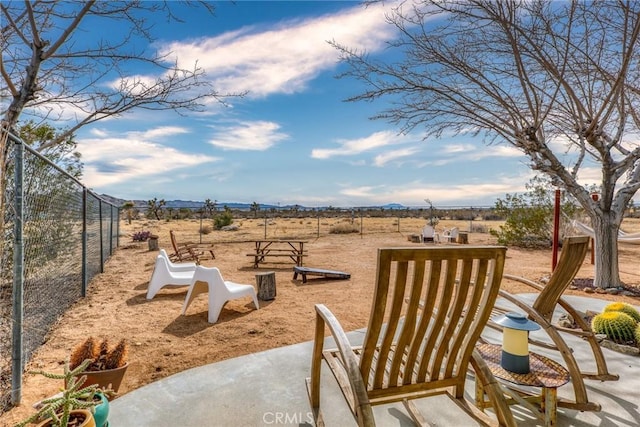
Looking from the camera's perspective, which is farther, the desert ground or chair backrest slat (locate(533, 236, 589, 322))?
the desert ground

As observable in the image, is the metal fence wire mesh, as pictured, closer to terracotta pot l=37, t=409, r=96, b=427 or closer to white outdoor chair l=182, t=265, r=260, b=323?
terracotta pot l=37, t=409, r=96, b=427

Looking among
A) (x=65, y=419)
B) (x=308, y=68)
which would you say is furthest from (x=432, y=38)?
(x=65, y=419)

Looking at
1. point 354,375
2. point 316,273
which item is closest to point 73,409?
point 354,375

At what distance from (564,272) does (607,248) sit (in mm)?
5175

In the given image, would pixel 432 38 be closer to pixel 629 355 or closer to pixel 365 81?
pixel 365 81

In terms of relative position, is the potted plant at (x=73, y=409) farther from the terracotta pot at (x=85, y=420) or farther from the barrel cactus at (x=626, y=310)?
the barrel cactus at (x=626, y=310)

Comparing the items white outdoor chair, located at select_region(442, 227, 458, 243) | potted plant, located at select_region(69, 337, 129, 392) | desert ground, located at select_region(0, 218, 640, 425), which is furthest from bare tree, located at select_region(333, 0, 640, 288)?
white outdoor chair, located at select_region(442, 227, 458, 243)

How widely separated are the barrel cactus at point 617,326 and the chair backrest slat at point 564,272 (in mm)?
1375

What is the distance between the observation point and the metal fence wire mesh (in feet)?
8.24

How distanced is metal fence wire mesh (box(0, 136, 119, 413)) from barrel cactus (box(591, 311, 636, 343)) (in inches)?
198

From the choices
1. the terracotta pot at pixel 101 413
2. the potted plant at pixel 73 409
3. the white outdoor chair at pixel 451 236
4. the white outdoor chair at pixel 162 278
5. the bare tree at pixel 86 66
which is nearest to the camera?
the potted plant at pixel 73 409

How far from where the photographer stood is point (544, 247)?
1270 centimetres

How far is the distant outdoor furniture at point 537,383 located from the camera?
6.05ft

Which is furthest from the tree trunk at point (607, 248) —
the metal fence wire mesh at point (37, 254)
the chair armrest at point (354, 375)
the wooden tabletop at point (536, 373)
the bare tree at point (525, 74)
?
the metal fence wire mesh at point (37, 254)
